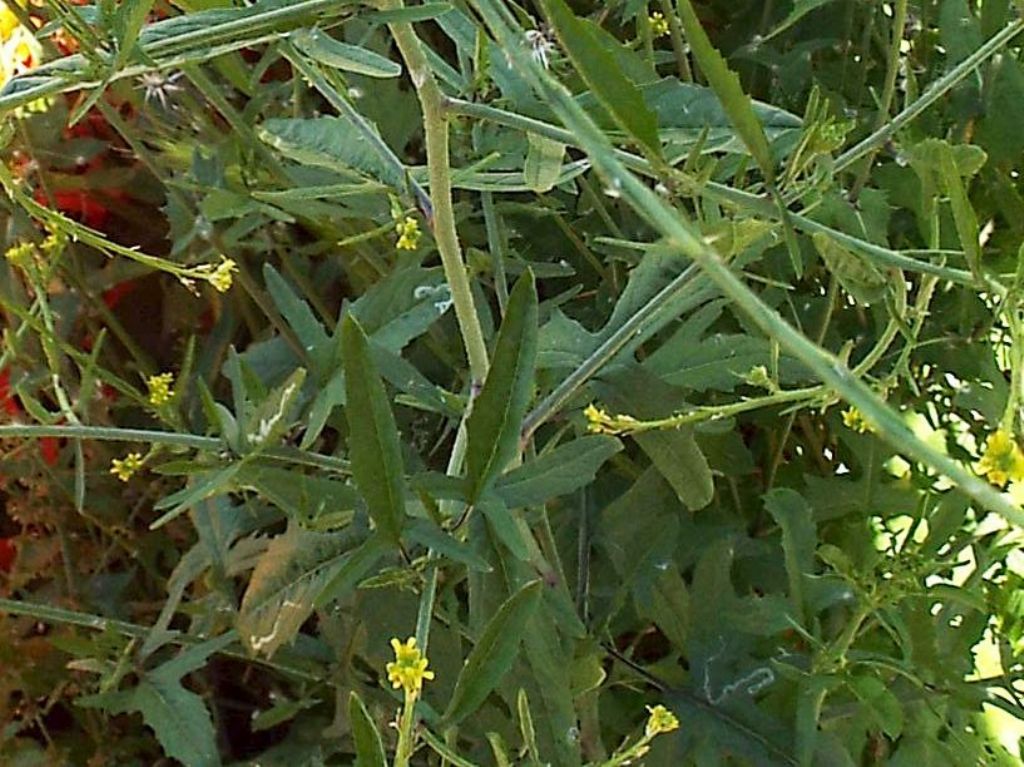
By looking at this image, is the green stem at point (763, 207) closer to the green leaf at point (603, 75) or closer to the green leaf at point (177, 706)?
the green leaf at point (603, 75)

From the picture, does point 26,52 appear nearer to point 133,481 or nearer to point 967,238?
point 133,481

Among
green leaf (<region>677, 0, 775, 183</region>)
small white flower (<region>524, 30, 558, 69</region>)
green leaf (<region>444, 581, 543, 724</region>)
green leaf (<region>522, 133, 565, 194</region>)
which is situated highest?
green leaf (<region>677, 0, 775, 183</region>)

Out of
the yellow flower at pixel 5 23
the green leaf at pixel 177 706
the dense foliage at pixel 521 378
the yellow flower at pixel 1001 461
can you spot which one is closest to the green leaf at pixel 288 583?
the dense foliage at pixel 521 378

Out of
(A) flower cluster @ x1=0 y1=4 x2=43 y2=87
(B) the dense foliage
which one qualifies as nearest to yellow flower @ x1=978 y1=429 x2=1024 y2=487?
(B) the dense foliage

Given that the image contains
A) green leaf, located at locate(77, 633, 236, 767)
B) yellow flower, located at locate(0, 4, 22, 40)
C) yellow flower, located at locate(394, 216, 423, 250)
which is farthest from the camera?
yellow flower, located at locate(0, 4, 22, 40)

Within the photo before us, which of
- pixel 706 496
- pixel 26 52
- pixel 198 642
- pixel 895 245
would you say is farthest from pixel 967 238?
pixel 26 52

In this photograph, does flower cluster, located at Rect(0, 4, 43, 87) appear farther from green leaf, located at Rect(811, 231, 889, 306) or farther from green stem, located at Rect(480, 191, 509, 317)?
green leaf, located at Rect(811, 231, 889, 306)

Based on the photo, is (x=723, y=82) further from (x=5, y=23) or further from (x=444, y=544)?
(x=5, y=23)

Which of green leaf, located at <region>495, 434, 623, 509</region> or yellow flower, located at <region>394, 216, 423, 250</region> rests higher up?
yellow flower, located at <region>394, 216, 423, 250</region>
